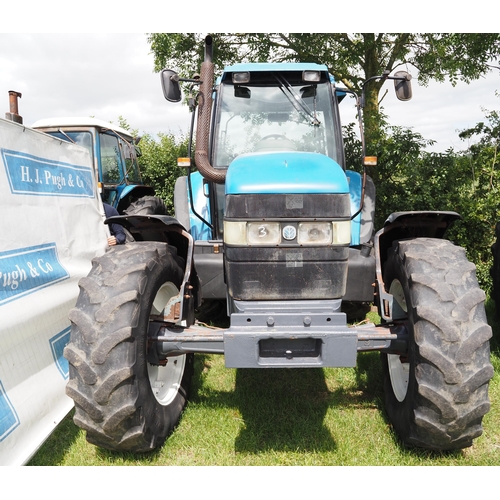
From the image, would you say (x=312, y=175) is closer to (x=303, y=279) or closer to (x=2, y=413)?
(x=303, y=279)

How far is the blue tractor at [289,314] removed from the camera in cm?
232

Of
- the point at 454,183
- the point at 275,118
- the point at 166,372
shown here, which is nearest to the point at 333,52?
the point at 454,183

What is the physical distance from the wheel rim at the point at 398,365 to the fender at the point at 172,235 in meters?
1.32

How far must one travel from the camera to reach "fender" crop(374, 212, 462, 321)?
2767 millimetres

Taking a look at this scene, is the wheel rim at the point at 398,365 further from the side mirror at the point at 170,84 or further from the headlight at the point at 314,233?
the side mirror at the point at 170,84

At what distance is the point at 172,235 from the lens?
328 cm

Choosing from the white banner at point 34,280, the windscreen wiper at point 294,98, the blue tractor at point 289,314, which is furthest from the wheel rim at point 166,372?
the windscreen wiper at point 294,98

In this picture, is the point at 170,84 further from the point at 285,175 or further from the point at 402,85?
the point at 402,85

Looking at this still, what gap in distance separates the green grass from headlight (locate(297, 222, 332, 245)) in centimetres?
126

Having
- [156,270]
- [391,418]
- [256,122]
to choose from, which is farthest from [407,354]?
[256,122]

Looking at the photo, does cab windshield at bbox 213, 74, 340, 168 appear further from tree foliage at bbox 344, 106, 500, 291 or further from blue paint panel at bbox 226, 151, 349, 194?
tree foliage at bbox 344, 106, 500, 291

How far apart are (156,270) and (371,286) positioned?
1.43 m

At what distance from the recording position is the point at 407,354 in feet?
8.40

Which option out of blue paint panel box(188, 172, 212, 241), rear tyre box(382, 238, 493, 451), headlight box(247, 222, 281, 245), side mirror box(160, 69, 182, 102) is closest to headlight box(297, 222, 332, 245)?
headlight box(247, 222, 281, 245)
